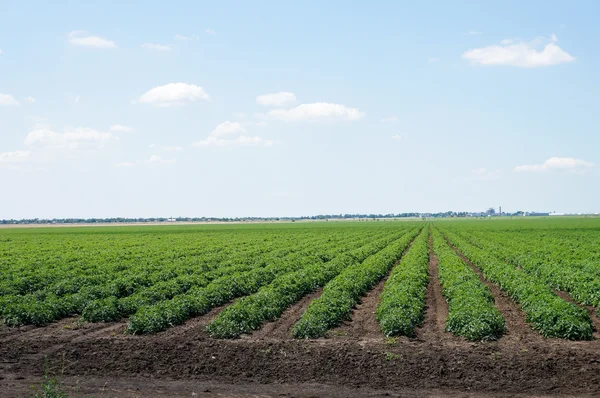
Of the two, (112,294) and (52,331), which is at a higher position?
(112,294)

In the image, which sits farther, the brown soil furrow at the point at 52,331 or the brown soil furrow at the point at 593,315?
the brown soil furrow at the point at 52,331

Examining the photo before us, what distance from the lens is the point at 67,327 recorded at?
17.9m

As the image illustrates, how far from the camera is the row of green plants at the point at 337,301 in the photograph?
16.2m

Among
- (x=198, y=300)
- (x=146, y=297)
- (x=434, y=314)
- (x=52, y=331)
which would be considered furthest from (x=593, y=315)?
Answer: (x=52, y=331)

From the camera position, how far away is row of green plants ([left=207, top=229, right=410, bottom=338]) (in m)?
16.6

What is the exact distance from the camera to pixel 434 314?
758 inches

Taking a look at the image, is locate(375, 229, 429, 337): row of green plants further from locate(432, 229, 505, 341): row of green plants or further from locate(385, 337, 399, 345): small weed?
locate(432, 229, 505, 341): row of green plants

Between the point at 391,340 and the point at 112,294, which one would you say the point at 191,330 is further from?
the point at 112,294

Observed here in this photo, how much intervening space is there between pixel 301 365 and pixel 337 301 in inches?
265

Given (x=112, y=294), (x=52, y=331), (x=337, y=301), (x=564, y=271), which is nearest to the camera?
(x=52, y=331)

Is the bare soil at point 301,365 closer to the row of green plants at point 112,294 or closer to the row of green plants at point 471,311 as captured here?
the row of green plants at point 471,311

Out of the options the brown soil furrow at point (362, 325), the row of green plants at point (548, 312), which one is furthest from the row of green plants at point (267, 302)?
the row of green plants at point (548, 312)

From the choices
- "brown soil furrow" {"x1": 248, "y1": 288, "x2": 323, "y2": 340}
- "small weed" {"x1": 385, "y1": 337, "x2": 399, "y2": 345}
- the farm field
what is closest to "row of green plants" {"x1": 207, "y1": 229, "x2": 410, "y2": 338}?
the farm field

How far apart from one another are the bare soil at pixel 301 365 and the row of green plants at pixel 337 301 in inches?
23.5
